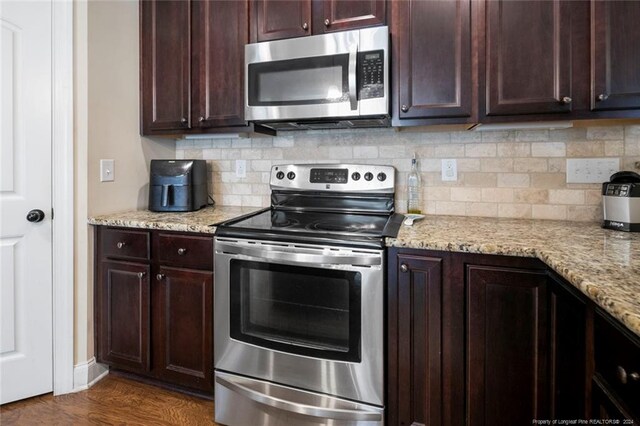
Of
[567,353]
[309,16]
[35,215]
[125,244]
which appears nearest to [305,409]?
[567,353]

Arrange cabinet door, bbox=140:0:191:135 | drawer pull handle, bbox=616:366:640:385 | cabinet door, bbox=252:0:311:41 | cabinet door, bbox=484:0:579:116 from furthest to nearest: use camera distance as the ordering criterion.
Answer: cabinet door, bbox=140:0:191:135, cabinet door, bbox=252:0:311:41, cabinet door, bbox=484:0:579:116, drawer pull handle, bbox=616:366:640:385

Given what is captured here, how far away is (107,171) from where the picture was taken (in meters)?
2.07

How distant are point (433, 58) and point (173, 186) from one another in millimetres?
1609

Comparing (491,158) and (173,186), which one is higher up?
(491,158)

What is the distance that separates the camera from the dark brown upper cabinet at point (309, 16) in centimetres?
175

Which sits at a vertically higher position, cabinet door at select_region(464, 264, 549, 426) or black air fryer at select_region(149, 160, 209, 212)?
black air fryer at select_region(149, 160, 209, 212)

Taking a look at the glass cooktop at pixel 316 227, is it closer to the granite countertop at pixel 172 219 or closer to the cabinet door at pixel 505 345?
the granite countertop at pixel 172 219

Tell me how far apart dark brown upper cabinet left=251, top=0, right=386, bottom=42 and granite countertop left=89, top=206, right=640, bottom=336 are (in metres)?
1.02

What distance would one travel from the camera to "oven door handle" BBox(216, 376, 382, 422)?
4.78 ft

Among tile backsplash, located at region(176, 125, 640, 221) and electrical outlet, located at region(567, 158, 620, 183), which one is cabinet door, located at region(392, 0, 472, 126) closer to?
tile backsplash, located at region(176, 125, 640, 221)

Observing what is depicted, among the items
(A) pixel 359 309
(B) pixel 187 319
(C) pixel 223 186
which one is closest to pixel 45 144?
(C) pixel 223 186

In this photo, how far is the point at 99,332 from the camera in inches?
79.2

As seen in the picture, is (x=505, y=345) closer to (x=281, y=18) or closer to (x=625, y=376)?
(x=625, y=376)

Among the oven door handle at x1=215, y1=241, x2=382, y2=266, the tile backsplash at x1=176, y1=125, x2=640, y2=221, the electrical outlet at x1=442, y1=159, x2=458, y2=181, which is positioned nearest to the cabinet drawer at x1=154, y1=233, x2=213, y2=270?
the oven door handle at x1=215, y1=241, x2=382, y2=266
